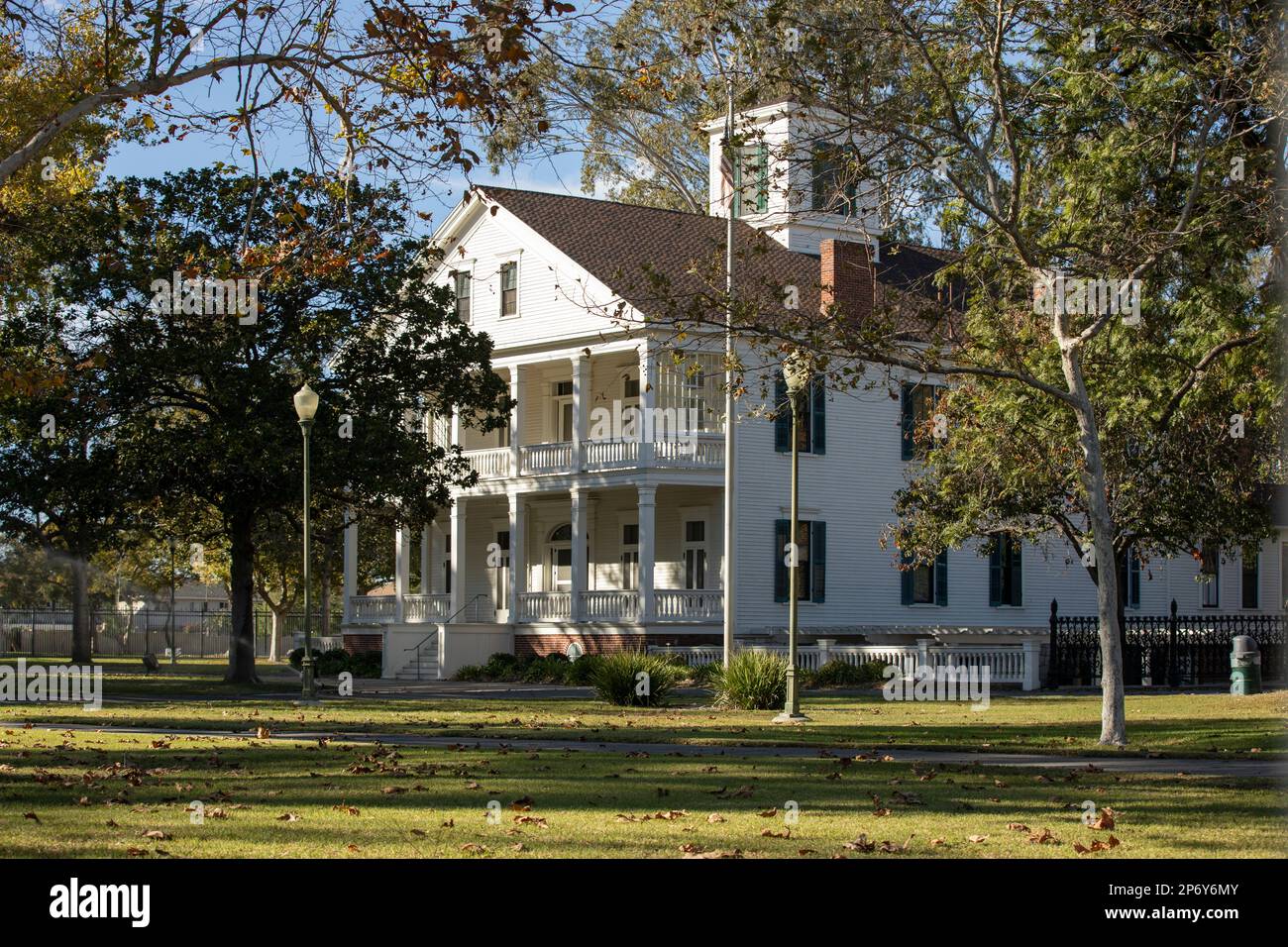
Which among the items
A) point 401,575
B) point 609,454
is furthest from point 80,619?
point 609,454

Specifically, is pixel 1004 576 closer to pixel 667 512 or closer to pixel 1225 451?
pixel 667 512

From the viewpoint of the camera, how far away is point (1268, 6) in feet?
65.2

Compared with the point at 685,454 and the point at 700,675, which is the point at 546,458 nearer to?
the point at 685,454

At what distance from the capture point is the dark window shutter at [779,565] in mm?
40875

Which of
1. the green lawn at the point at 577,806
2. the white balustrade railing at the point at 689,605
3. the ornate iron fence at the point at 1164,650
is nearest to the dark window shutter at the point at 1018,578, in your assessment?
the ornate iron fence at the point at 1164,650

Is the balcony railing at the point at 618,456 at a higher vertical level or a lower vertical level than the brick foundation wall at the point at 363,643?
higher

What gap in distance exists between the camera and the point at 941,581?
43.7 meters

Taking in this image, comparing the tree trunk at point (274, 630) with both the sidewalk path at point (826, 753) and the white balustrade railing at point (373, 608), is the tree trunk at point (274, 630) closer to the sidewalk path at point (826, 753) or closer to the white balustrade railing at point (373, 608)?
the white balustrade railing at point (373, 608)

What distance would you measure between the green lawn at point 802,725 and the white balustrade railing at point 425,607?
15676 mm

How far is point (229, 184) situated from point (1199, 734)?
22.2 m

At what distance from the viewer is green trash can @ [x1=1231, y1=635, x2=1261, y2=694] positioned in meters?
28.9

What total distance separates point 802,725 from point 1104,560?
198 inches

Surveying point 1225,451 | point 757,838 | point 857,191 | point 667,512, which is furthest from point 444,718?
point 667,512

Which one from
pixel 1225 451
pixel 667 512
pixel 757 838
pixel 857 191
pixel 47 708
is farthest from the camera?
pixel 667 512
